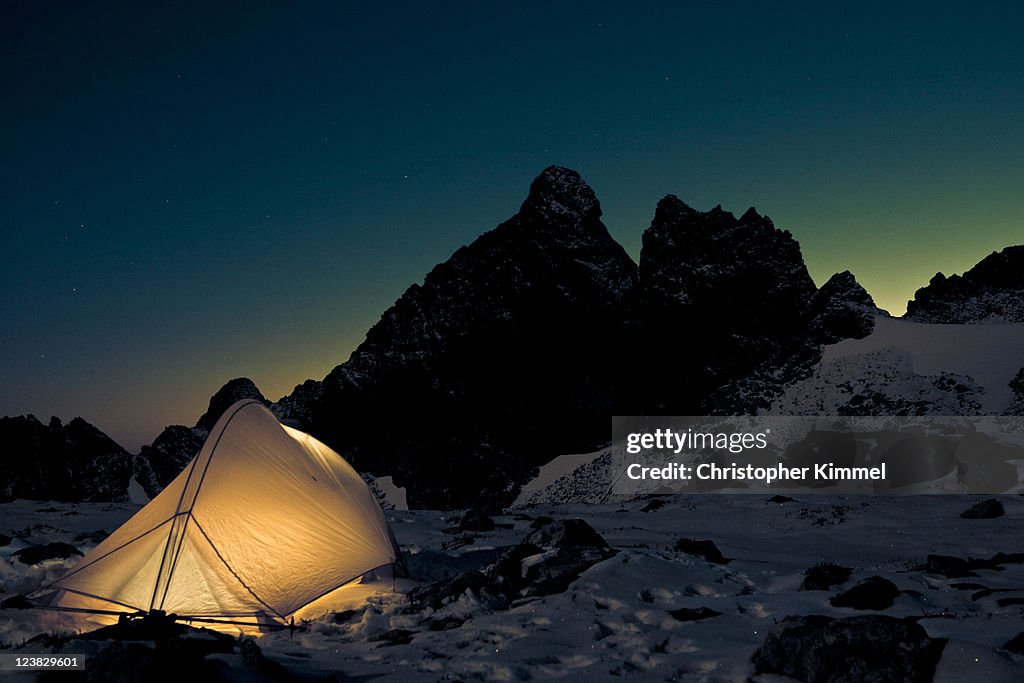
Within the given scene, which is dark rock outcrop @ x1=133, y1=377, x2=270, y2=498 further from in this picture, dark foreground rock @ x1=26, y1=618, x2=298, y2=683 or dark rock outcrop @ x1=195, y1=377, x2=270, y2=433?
dark foreground rock @ x1=26, y1=618, x2=298, y2=683

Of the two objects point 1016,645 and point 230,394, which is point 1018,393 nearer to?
point 1016,645

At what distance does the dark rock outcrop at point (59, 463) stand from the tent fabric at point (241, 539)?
89.8 m

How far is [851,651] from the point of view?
5.31m

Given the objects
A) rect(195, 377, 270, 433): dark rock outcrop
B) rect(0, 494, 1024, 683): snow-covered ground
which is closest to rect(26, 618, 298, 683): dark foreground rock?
rect(0, 494, 1024, 683): snow-covered ground

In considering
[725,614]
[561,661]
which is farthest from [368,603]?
[725,614]

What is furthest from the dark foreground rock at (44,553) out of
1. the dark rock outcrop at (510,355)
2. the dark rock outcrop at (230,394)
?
the dark rock outcrop at (230,394)

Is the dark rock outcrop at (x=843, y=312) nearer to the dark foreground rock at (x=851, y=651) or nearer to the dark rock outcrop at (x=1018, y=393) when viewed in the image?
the dark rock outcrop at (x=1018, y=393)

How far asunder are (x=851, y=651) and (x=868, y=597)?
2.97 meters

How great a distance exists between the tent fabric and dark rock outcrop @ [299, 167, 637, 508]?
65560mm

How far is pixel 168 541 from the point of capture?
342 inches

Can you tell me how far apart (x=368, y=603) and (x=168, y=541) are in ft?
9.13

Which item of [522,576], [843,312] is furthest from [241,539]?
[843,312]

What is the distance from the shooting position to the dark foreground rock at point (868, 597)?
775 cm

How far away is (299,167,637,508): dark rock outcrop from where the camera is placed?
261 ft
